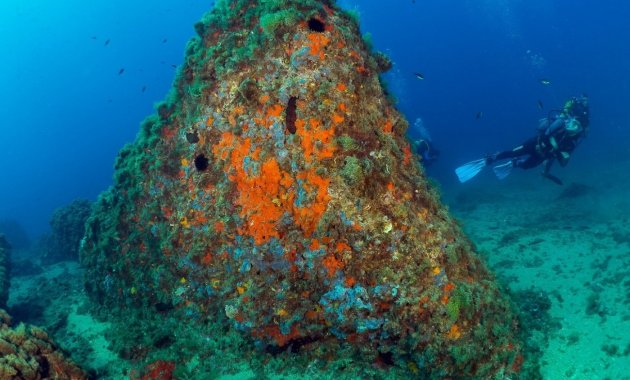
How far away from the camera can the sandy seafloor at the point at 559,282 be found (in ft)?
14.4

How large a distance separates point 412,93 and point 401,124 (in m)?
90.3

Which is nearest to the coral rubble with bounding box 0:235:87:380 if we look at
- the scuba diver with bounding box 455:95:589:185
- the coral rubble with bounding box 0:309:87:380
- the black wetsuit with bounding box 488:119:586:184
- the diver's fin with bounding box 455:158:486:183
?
the coral rubble with bounding box 0:309:87:380

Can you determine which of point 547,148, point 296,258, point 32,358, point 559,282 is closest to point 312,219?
point 296,258

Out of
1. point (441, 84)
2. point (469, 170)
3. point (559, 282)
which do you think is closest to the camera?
point (559, 282)

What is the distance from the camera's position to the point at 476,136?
49875 mm

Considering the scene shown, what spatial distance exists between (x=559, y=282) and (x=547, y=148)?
576cm

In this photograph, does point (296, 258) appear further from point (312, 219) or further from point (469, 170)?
point (469, 170)

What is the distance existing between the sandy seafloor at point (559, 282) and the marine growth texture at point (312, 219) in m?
0.90

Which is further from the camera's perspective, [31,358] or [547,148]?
[547,148]

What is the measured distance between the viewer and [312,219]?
3.99 m

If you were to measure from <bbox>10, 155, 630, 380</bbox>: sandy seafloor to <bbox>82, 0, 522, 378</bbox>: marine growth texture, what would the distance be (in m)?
0.90

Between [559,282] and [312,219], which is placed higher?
[312,219]

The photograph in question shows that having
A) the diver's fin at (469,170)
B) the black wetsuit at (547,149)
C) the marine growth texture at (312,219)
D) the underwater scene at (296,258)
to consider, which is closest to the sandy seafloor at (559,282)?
the underwater scene at (296,258)

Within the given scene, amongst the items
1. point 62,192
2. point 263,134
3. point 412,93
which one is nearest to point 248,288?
point 263,134
